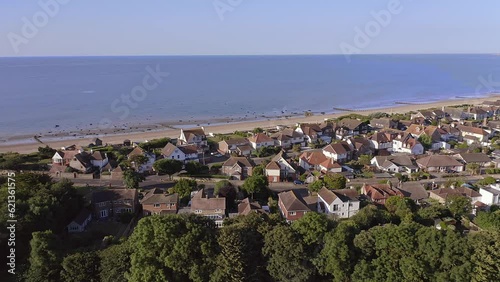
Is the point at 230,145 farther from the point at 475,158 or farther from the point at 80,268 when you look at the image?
the point at 80,268

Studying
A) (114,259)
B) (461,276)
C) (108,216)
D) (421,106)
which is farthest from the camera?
(421,106)

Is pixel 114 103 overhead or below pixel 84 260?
overhead

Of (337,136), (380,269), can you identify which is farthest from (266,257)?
(337,136)

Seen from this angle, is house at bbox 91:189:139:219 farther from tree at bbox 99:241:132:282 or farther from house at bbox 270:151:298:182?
house at bbox 270:151:298:182

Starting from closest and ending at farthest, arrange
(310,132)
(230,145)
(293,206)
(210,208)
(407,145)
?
(293,206)
(210,208)
(407,145)
(230,145)
(310,132)

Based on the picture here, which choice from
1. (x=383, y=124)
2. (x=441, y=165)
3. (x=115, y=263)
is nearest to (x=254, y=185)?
(x=115, y=263)

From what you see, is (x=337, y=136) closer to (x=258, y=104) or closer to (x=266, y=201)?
(x=266, y=201)
